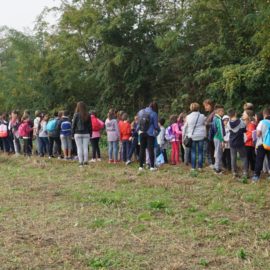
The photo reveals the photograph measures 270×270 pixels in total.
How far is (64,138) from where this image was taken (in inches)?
605

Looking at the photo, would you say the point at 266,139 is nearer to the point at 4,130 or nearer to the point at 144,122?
the point at 144,122

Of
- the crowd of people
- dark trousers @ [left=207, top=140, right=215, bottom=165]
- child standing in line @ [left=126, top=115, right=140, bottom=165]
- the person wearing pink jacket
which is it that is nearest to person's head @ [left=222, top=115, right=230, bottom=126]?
the crowd of people

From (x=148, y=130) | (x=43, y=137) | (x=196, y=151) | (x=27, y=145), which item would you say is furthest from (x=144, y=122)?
(x=27, y=145)

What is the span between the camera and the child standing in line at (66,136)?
50.2 ft

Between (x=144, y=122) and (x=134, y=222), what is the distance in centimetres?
529

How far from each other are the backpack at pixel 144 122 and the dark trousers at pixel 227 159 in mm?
2128

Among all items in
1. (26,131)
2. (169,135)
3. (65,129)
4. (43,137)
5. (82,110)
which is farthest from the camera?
(26,131)

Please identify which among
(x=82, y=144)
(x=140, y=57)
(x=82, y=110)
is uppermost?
(x=140, y=57)

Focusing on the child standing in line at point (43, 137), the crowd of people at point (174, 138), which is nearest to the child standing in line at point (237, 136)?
the crowd of people at point (174, 138)

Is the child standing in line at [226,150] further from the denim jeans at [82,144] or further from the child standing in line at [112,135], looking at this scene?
Result: the denim jeans at [82,144]

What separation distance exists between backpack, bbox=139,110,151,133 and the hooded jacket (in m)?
2.18

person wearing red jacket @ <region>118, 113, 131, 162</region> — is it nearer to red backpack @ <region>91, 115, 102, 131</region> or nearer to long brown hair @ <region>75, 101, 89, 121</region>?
red backpack @ <region>91, 115, 102, 131</region>

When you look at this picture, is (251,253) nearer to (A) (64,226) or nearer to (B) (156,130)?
(A) (64,226)

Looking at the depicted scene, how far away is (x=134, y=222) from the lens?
7.20 meters
